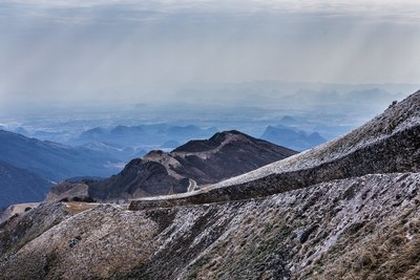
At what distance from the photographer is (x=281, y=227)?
43469 mm

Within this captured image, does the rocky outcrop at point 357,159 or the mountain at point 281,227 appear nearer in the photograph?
the mountain at point 281,227

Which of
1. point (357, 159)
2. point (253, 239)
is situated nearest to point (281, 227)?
point (253, 239)

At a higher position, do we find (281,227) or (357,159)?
(357,159)

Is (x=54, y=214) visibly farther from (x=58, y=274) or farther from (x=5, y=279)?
(x=58, y=274)

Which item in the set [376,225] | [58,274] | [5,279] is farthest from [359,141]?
[5,279]

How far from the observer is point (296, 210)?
1735 inches

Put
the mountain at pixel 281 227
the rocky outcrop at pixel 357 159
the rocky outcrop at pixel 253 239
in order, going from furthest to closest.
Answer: the rocky outcrop at pixel 357 159 < the mountain at pixel 281 227 < the rocky outcrop at pixel 253 239

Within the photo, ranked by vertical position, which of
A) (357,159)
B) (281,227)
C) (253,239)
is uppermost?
(357,159)

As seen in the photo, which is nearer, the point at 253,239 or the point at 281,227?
the point at 281,227

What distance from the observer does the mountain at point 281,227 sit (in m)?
31.8

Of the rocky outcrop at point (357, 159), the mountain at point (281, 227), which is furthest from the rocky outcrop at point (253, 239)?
the rocky outcrop at point (357, 159)

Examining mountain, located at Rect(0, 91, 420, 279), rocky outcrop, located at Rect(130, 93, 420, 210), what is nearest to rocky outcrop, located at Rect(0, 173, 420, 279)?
mountain, located at Rect(0, 91, 420, 279)

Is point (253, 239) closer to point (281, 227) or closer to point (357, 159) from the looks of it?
point (281, 227)

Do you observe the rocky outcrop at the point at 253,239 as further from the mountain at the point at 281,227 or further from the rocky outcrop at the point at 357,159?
the rocky outcrop at the point at 357,159
